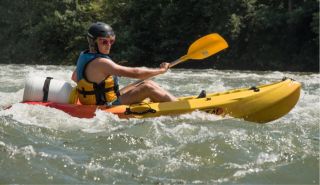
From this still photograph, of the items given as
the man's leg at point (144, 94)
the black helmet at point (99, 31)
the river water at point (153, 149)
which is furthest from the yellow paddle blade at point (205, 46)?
the black helmet at point (99, 31)

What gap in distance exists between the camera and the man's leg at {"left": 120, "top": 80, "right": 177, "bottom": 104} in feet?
19.8

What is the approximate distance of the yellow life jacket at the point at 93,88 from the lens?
588cm

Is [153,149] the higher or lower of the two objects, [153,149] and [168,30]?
the lower

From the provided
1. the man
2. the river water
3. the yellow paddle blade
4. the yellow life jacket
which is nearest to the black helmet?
the man

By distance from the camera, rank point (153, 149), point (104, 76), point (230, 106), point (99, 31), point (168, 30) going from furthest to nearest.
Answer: point (168, 30)
point (230, 106)
point (104, 76)
point (99, 31)
point (153, 149)

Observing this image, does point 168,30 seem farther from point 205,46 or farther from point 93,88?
point 93,88

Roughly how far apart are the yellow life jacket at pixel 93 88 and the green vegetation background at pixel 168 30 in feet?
41.4

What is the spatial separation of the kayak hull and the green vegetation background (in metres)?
11.9

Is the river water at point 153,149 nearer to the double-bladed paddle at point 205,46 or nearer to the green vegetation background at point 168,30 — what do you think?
the double-bladed paddle at point 205,46

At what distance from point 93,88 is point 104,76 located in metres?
0.18

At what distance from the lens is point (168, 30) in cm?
2188

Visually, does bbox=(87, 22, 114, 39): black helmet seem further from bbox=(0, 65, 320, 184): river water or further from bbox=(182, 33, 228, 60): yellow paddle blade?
bbox=(182, 33, 228, 60): yellow paddle blade

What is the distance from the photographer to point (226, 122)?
5.66 metres

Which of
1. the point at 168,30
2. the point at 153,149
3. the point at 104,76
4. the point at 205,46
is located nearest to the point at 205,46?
the point at 205,46
